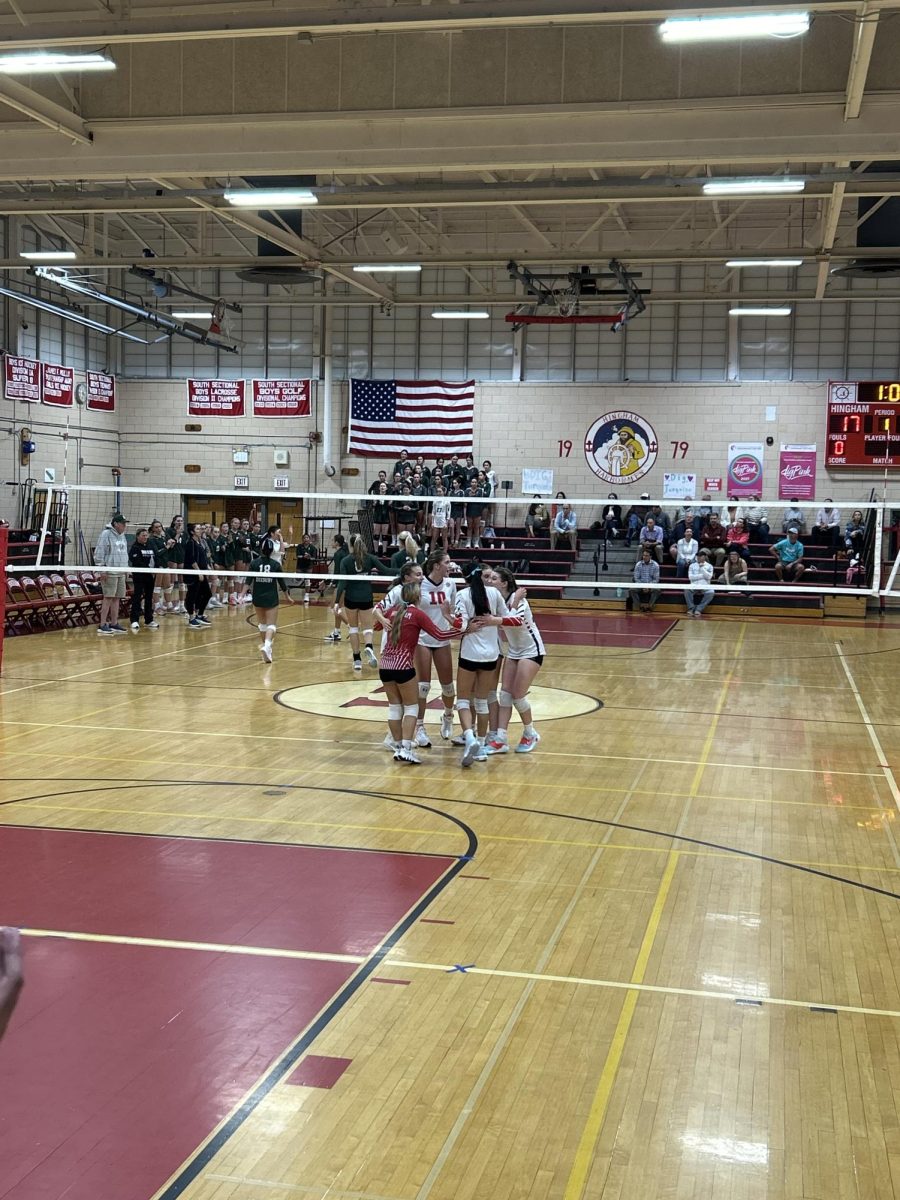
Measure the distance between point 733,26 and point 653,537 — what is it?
19006mm

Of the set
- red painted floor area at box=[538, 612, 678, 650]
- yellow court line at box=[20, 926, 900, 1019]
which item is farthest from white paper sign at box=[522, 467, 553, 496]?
yellow court line at box=[20, 926, 900, 1019]

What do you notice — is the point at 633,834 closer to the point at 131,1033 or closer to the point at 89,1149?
the point at 131,1033

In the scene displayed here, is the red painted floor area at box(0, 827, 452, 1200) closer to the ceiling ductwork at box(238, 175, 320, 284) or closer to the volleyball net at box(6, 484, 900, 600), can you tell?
the ceiling ductwork at box(238, 175, 320, 284)

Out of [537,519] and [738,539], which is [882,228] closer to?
[738,539]

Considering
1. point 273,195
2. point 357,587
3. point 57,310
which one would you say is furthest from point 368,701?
point 57,310

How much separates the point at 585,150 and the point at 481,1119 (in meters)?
10.9

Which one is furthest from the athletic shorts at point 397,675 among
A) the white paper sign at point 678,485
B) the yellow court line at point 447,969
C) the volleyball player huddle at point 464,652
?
the white paper sign at point 678,485

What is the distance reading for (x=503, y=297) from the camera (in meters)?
28.7

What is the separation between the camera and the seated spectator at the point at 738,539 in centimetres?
2610

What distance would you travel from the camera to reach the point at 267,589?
55.7 feet


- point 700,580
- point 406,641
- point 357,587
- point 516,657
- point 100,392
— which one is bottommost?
point 516,657

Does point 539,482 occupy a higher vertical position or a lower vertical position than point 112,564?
higher

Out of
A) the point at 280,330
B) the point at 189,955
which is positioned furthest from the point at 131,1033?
the point at 280,330

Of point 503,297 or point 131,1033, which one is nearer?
point 131,1033
